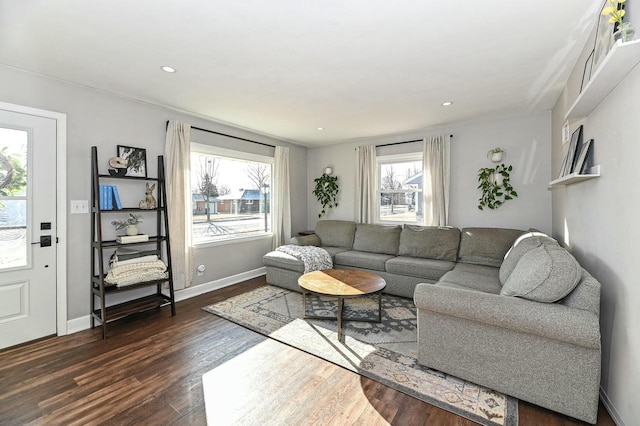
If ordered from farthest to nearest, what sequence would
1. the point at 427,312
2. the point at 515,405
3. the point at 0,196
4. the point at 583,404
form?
the point at 0,196, the point at 427,312, the point at 515,405, the point at 583,404

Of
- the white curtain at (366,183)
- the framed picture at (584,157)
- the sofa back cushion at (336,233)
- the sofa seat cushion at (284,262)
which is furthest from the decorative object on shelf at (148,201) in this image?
the framed picture at (584,157)

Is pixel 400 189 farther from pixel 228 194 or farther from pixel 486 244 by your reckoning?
pixel 228 194

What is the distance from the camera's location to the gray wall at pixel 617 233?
1.54 meters

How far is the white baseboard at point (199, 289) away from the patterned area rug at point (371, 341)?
0.58m

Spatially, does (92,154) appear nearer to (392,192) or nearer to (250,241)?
(250,241)

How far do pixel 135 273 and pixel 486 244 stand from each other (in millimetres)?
4283

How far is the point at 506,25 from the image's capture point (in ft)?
6.40

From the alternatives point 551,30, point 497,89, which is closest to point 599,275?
point 551,30

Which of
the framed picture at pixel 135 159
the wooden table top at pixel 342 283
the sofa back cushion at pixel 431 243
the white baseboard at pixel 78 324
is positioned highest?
the framed picture at pixel 135 159

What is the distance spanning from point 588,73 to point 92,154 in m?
4.32

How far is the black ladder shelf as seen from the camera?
287 cm

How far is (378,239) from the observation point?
4691 millimetres

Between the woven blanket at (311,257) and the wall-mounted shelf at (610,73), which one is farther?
the woven blanket at (311,257)

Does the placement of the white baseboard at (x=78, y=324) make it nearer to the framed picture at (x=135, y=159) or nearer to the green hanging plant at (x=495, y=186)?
the framed picture at (x=135, y=159)
